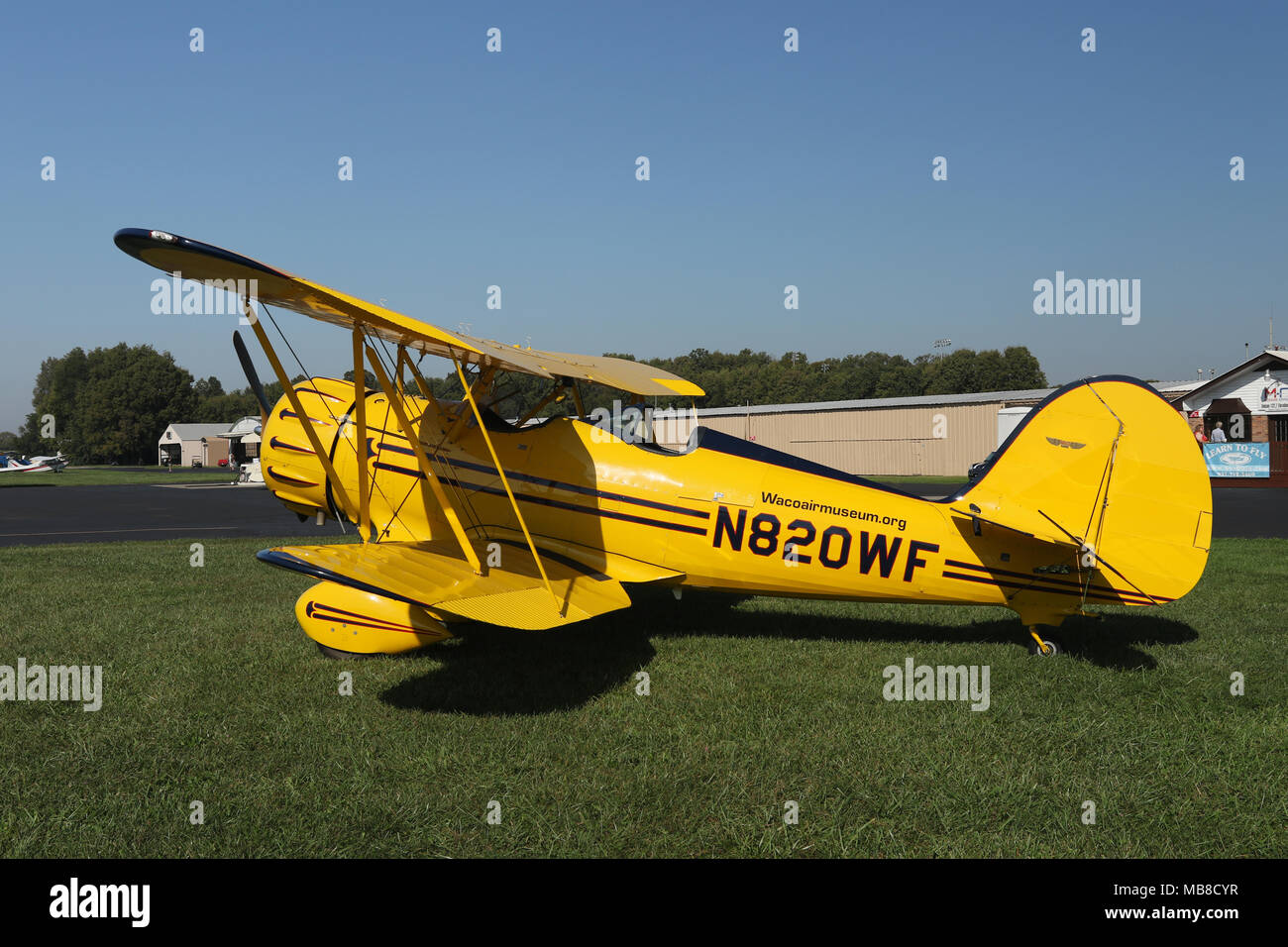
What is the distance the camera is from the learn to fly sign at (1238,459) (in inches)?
1244

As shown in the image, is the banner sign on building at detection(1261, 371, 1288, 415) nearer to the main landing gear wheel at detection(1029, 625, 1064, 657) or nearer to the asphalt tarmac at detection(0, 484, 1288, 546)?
the asphalt tarmac at detection(0, 484, 1288, 546)

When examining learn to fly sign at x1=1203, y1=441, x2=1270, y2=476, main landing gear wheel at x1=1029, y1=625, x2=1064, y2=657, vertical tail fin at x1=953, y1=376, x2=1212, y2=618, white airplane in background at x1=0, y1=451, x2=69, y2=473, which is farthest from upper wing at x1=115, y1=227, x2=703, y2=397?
white airplane in background at x1=0, y1=451, x2=69, y2=473

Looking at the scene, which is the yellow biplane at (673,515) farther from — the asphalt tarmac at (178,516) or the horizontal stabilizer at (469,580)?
the asphalt tarmac at (178,516)

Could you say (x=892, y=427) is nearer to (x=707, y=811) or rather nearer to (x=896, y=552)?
(x=896, y=552)

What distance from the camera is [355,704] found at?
18.5 feet

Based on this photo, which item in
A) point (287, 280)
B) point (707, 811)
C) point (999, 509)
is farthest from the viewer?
point (999, 509)

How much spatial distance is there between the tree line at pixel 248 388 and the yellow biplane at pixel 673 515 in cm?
6191

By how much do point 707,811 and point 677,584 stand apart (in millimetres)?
3041

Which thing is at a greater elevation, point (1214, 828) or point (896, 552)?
point (896, 552)

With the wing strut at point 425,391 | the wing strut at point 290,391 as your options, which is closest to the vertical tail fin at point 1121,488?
the wing strut at point 425,391

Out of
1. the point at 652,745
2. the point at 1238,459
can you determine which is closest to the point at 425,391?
the point at 652,745

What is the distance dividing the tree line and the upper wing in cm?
6176
